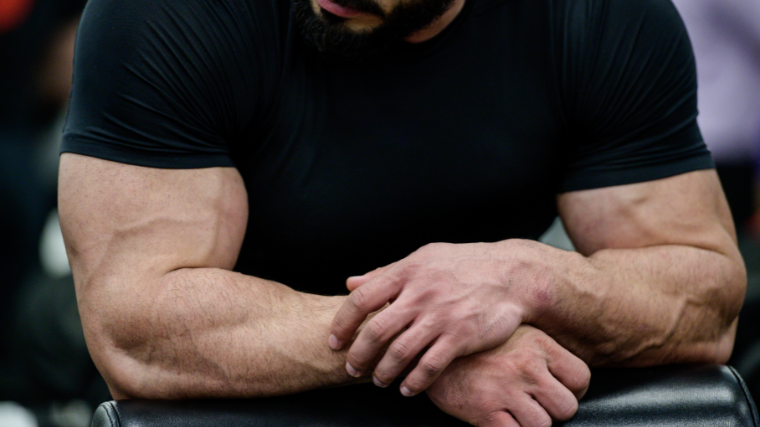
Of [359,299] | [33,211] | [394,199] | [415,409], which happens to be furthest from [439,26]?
[33,211]

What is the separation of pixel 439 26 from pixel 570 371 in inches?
22.4

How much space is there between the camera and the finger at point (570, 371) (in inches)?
37.2

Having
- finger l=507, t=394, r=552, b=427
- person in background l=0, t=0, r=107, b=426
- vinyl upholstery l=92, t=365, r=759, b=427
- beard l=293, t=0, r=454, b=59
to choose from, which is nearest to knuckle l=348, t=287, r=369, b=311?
vinyl upholstery l=92, t=365, r=759, b=427

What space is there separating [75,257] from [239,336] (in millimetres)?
254

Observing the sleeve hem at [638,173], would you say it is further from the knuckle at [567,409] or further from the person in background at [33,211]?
the person in background at [33,211]

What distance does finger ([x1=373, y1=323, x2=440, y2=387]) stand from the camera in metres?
0.92

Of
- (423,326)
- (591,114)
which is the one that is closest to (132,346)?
(423,326)

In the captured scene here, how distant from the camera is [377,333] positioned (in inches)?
36.4

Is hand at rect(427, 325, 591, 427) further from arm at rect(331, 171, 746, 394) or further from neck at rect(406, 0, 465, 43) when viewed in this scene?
neck at rect(406, 0, 465, 43)

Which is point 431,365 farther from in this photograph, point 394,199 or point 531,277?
point 394,199

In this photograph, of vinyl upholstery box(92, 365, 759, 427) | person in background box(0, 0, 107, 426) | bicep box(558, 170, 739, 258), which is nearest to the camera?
vinyl upholstery box(92, 365, 759, 427)

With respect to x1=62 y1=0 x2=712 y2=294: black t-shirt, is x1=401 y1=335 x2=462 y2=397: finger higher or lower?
lower

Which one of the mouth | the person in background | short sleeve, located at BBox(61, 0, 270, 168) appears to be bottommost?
the person in background

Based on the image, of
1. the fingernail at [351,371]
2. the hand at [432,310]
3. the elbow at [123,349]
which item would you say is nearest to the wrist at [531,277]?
the hand at [432,310]
